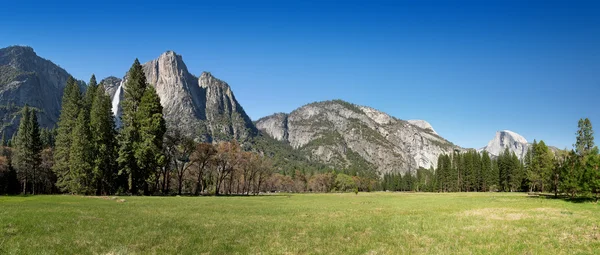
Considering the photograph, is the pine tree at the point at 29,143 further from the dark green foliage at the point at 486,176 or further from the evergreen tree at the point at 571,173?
the dark green foliage at the point at 486,176

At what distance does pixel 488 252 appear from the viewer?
14898mm

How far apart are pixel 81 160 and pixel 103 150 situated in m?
3.59

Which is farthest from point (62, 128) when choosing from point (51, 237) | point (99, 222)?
point (51, 237)

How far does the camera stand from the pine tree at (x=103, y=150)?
5753 centimetres

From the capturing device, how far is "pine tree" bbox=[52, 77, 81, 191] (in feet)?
199

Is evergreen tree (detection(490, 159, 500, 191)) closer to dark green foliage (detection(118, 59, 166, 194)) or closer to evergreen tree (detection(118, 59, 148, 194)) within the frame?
dark green foliage (detection(118, 59, 166, 194))

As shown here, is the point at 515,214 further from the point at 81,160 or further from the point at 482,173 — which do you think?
the point at 482,173

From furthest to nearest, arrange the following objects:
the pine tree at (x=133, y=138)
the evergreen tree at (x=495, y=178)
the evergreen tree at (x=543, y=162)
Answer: the evergreen tree at (x=495, y=178) < the evergreen tree at (x=543, y=162) < the pine tree at (x=133, y=138)

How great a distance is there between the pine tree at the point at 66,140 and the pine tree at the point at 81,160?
5.36 ft

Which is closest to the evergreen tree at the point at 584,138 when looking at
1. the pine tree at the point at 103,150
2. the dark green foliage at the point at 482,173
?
the dark green foliage at the point at 482,173

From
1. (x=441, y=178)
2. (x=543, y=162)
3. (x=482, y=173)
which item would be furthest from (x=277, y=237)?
(x=441, y=178)

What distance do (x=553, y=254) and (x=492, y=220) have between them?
11.7 meters

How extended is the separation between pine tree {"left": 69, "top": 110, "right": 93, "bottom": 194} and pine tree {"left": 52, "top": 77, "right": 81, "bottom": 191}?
1635 millimetres

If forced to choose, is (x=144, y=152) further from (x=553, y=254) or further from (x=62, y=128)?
(x=553, y=254)
